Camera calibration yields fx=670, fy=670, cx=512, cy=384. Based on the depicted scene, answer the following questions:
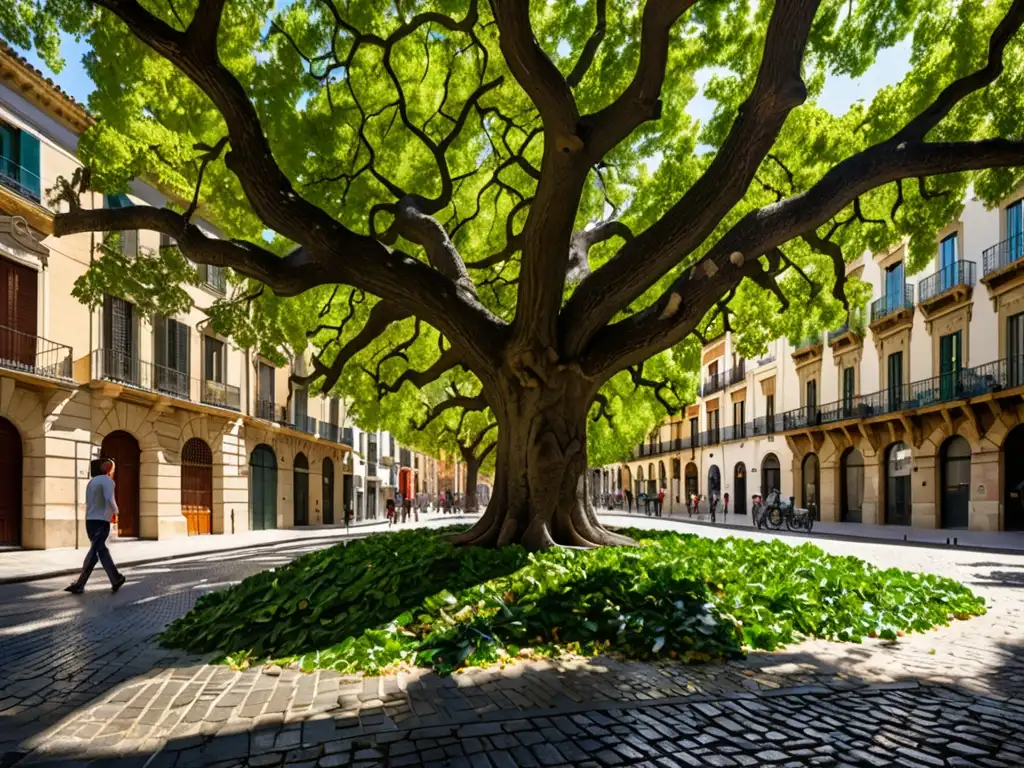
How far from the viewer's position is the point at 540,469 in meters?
7.90

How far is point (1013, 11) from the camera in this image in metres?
6.77

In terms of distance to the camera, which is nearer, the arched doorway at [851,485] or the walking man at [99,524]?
the walking man at [99,524]

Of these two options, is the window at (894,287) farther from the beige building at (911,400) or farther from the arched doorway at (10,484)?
the arched doorway at (10,484)

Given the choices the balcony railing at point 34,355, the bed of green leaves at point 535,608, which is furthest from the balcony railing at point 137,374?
the bed of green leaves at point 535,608

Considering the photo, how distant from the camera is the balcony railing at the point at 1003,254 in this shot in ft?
70.5

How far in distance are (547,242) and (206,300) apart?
1989cm

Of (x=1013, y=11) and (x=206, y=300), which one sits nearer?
(x=1013, y=11)

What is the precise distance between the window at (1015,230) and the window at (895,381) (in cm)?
720

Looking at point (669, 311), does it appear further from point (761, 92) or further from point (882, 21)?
point (882, 21)

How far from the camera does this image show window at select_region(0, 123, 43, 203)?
15.7 m

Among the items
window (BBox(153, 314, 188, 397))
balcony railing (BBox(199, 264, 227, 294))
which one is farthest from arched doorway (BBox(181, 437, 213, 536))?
balcony railing (BBox(199, 264, 227, 294))

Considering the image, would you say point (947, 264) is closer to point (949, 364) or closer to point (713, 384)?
point (949, 364)

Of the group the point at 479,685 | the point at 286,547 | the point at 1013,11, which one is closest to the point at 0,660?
the point at 479,685

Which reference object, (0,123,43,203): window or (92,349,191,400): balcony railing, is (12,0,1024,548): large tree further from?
(92,349,191,400): balcony railing
